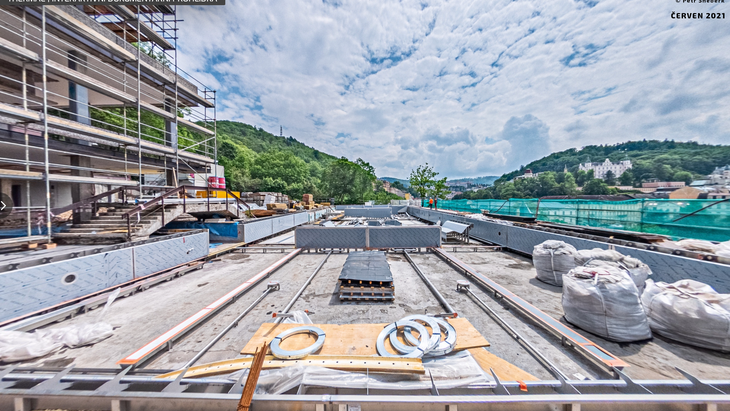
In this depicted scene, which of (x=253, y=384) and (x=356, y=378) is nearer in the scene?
(x=253, y=384)

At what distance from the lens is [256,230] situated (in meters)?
12.0

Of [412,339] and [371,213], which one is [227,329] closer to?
[412,339]

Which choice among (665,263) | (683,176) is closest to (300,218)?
(665,263)

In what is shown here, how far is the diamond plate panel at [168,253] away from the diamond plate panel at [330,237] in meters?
3.52

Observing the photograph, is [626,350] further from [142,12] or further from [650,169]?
[650,169]

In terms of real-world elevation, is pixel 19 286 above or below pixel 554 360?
above

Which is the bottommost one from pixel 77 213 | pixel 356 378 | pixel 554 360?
pixel 554 360

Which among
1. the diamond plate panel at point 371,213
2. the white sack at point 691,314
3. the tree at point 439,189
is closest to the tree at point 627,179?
the tree at point 439,189

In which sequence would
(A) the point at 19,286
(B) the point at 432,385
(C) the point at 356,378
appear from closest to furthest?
(B) the point at 432,385 < (C) the point at 356,378 < (A) the point at 19,286

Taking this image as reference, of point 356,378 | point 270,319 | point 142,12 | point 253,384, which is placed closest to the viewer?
point 253,384

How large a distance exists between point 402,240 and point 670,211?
9.35 meters

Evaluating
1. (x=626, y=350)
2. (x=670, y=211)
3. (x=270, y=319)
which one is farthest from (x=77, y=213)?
(x=670, y=211)

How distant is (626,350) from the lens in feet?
11.8

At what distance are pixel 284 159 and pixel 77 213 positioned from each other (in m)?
43.3
